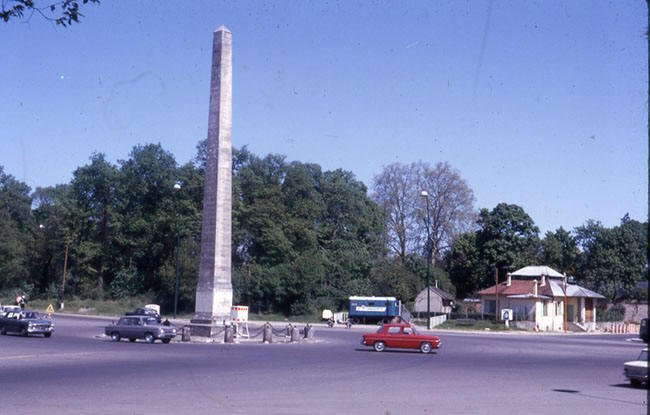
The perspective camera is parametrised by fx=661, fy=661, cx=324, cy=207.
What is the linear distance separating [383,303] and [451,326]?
6.67 m

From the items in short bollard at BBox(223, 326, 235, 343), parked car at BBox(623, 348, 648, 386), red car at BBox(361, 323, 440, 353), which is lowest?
short bollard at BBox(223, 326, 235, 343)

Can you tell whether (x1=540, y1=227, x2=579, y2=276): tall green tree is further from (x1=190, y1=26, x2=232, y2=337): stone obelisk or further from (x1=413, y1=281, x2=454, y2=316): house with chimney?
(x1=190, y1=26, x2=232, y2=337): stone obelisk

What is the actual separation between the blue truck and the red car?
33.4 m

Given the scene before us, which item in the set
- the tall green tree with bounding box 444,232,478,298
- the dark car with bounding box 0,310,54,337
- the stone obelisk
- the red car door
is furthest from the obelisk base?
the tall green tree with bounding box 444,232,478,298

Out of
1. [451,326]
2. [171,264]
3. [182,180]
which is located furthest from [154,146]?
[451,326]

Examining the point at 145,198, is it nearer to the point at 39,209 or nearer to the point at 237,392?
the point at 39,209

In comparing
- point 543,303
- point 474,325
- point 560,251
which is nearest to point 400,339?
point 474,325

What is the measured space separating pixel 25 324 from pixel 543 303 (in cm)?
4885

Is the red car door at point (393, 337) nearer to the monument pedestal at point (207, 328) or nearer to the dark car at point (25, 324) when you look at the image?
the monument pedestal at point (207, 328)

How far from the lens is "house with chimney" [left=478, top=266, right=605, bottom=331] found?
212ft

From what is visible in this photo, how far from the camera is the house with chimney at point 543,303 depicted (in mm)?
64750

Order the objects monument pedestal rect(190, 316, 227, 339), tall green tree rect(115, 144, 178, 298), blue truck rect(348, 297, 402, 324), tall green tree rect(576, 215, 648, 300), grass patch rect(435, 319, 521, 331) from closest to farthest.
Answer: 1. monument pedestal rect(190, 316, 227, 339)
2. grass patch rect(435, 319, 521, 331)
3. blue truck rect(348, 297, 402, 324)
4. tall green tree rect(576, 215, 648, 300)
5. tall green tree rect(115, 144, 178, 298)

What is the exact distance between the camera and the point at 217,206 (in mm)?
35531

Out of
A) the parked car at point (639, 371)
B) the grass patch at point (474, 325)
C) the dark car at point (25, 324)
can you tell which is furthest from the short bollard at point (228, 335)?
the grass patch at point (474, 325)
